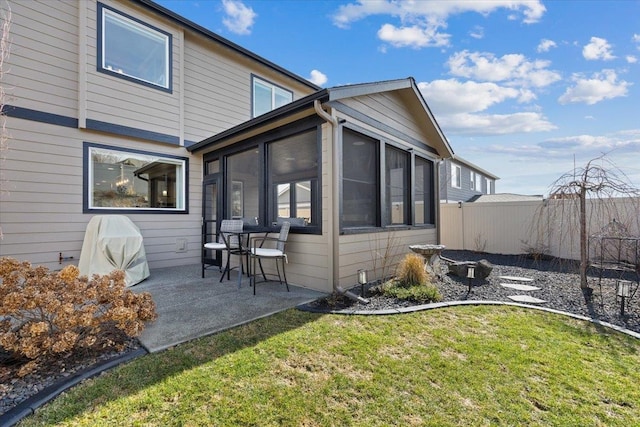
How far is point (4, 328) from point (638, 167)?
7453mm

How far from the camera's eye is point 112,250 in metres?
5.02

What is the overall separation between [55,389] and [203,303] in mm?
1931

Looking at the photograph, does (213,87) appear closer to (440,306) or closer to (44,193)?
(44,193)

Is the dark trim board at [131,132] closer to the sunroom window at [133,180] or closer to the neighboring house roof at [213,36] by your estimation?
the sunroom window at [133,180]

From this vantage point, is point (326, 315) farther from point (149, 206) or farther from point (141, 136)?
point (141, 136)

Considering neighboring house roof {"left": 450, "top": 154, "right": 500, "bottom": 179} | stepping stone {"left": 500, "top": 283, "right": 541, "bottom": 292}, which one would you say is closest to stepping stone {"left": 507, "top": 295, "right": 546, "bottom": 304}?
stepping stone {"left": 500, "top": 283, "right": 541, "bottom": 292}

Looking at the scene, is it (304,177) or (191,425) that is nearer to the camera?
(191,425)

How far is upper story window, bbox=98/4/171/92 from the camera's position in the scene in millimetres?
5754

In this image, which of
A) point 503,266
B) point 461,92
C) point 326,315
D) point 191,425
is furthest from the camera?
point 461,92

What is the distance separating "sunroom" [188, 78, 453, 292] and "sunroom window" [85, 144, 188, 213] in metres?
0.63

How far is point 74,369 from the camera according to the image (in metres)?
2.22

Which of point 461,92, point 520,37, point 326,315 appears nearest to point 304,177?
point 326,315

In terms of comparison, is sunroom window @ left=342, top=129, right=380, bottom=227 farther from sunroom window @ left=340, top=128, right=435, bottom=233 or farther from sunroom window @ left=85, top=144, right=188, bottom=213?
sunroom window @ left=85, top=144, right=188, bottom=213

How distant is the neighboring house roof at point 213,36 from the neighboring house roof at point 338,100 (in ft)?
9.12
